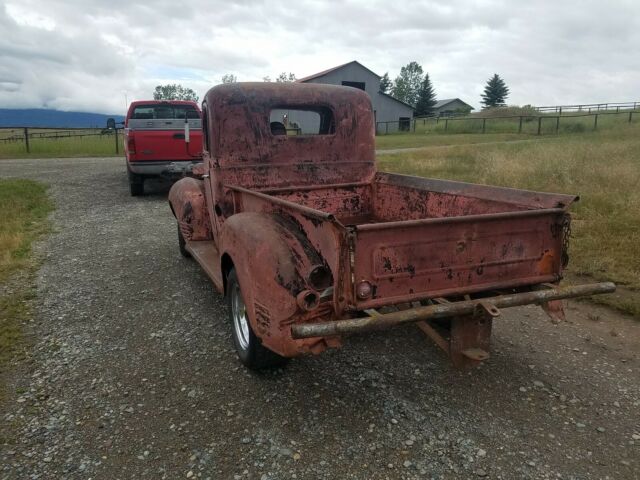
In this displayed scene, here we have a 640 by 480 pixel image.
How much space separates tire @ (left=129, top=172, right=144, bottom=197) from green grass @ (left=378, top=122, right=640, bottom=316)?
6.57m

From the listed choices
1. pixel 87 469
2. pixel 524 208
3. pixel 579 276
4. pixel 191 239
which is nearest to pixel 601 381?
pixel 524 208

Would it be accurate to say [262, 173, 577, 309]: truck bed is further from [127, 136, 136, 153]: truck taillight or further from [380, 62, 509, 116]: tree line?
[380, 62, 509, 116]: tree line

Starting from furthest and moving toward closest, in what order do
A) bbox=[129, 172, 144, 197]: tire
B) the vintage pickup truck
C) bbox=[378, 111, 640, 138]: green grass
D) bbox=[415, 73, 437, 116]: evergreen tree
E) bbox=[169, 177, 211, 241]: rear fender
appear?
bbox=[415, 73, 437, 116]: evergreen tree < bbox=[378, 111, 640, 138]: green grass < bbox=[129, 172, 144, 197]: tire < bbox=[169, 177, 211, 241]: rear fender < the vintage pickup truck

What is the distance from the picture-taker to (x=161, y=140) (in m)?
10.3

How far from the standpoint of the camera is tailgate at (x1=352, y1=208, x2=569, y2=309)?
264cm

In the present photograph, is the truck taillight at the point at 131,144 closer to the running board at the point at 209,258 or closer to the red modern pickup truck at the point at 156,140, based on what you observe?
the red modern pickup truck at the point at 156,140

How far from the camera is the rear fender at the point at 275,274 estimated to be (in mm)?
2711

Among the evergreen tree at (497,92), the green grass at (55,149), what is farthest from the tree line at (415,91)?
the green grass at (55,149)

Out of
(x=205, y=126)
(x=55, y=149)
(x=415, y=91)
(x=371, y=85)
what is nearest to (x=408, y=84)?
(x=415, y=91)

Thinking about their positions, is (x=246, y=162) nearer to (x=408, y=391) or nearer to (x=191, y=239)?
(x=191, y=239)

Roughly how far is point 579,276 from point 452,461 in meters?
3.50

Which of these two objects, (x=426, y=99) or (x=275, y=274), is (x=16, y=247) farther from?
(x=426, y=99)

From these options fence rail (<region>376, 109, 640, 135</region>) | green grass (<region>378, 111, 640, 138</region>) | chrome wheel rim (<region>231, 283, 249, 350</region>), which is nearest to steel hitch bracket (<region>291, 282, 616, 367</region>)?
chrome wheel rim (<region>231, 283, 249, 350</region>)

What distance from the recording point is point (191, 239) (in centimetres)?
525
